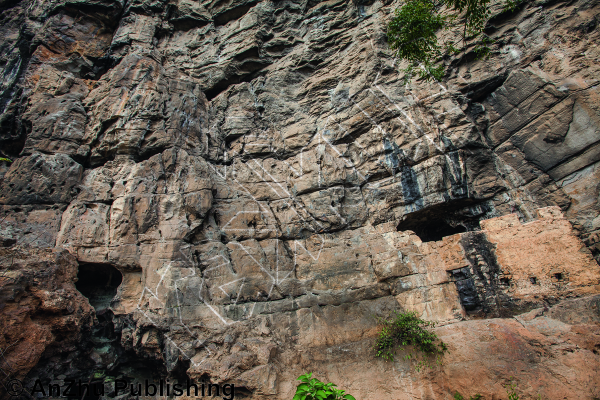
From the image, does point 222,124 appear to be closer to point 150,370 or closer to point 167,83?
point 167,83

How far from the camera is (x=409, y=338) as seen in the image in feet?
22.4

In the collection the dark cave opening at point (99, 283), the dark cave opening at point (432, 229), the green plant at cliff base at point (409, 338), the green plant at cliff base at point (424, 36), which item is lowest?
the green plant at cliff base at point (409, 338)

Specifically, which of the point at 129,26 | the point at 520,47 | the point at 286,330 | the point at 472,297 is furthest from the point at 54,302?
the point at 520,47

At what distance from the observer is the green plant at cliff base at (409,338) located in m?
6.64

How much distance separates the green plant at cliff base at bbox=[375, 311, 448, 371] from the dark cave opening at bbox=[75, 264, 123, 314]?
280 inches

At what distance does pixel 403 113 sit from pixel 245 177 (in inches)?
223

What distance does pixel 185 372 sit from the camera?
6.93 meters

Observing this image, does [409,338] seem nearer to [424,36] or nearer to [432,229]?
[432,229]

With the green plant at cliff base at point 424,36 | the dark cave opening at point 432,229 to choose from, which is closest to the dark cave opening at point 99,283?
the dark cave opening at point 432,229

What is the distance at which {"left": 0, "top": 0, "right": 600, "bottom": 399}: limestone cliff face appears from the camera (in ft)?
Result: 21.1

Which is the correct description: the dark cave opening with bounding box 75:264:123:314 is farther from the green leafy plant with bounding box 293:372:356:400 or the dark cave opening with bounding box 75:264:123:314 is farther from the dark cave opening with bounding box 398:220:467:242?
the dark cave opening with bounding box 398:220:467:242

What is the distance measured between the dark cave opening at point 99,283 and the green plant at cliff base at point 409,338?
280 inches

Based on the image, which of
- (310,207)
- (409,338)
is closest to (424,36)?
(310,207)

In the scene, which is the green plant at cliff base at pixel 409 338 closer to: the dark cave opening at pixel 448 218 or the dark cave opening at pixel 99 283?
the dark cave opening at pixel 448 218
